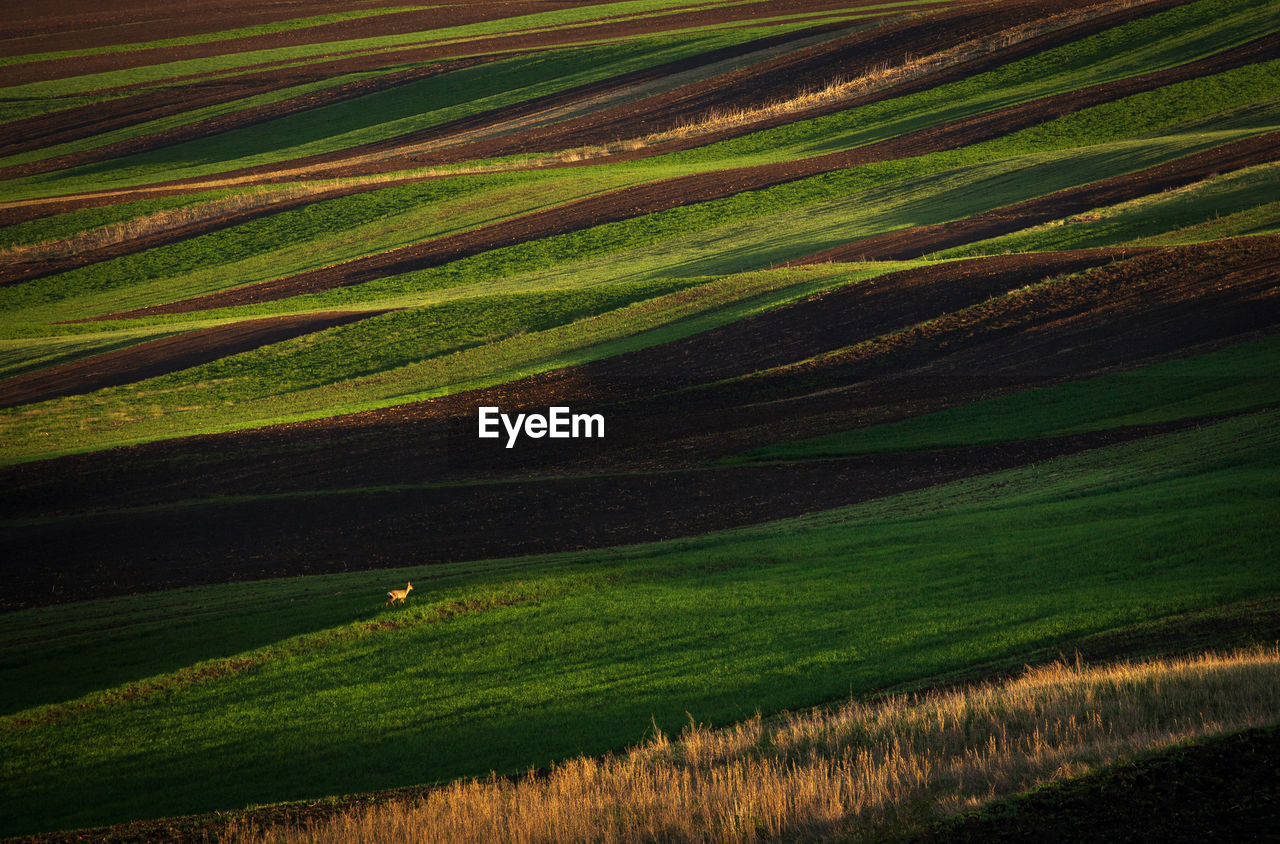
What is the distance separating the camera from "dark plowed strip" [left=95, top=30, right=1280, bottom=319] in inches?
2260

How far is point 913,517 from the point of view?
2417cm

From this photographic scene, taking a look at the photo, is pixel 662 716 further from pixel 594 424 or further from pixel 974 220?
pixel 974 220

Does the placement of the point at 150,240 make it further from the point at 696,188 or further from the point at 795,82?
the point at 795,82

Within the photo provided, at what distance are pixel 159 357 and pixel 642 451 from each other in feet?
87.2

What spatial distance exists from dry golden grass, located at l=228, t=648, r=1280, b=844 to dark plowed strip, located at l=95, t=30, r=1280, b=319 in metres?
47.7

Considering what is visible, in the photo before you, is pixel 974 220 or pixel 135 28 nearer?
pixel 974 220

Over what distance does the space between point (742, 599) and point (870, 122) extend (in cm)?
5508

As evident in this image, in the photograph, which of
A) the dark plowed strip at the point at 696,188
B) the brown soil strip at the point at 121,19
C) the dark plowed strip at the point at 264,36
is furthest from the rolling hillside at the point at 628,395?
the brown soil strip at the point at 121,19

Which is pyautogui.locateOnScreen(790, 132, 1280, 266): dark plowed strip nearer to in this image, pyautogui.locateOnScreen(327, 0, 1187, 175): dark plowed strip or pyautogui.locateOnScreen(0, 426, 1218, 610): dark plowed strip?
pyautogui.locateOnScreen(0, 426, 1218, 610): dark plowed strip

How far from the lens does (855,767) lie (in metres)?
11.5

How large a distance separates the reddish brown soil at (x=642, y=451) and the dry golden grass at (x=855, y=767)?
1309 centimetres

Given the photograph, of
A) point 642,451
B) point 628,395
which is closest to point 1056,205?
point 628,395

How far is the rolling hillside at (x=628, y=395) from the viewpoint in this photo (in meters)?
17.1

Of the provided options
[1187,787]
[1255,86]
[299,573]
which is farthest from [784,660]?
[1255,86]
